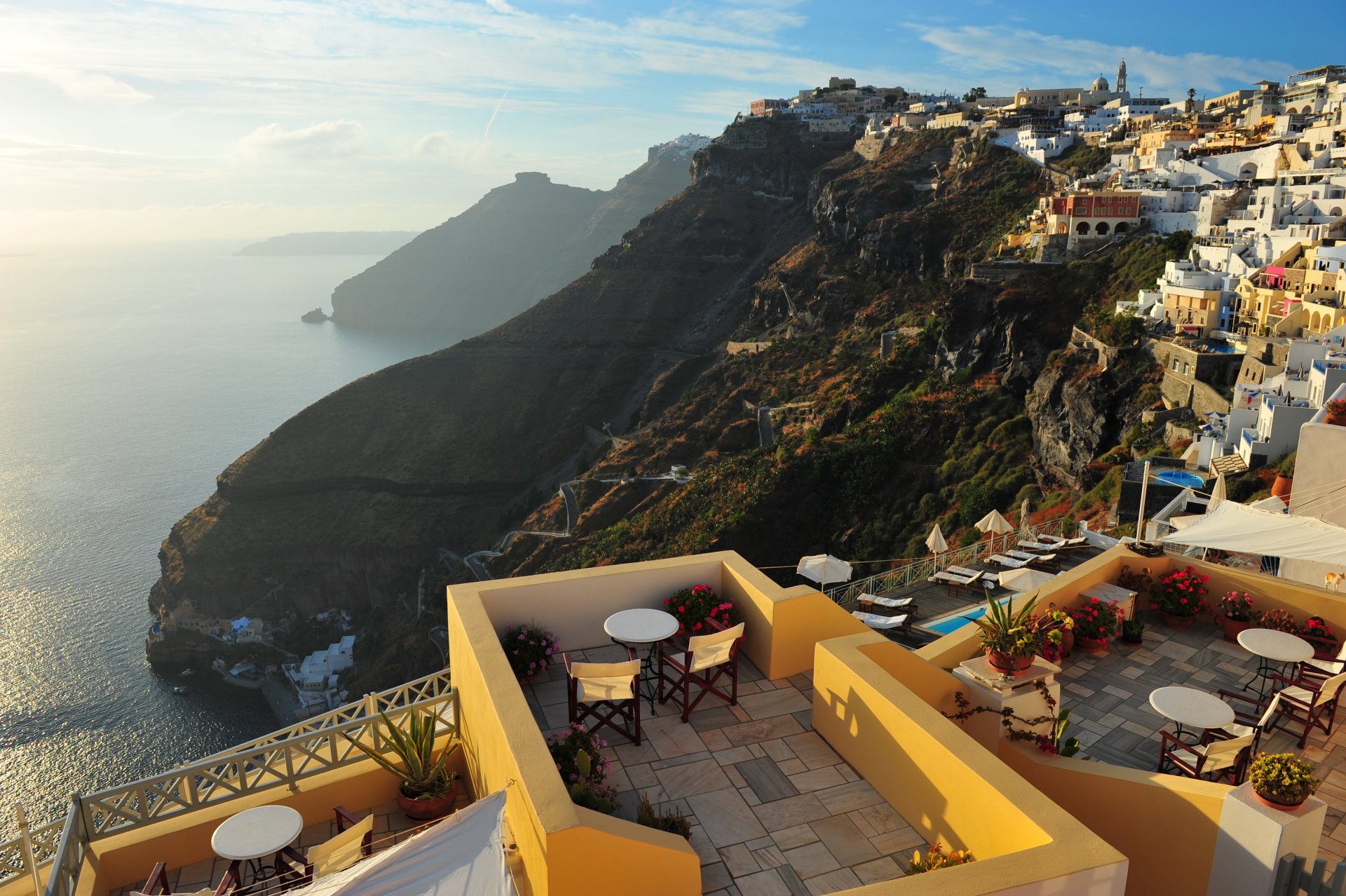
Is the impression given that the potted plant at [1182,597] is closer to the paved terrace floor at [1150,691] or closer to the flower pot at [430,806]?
the paved terrace floor at [1150,691]

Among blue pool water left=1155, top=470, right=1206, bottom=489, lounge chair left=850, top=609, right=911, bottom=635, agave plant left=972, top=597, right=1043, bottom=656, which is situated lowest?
lounge chair left=850, top=609, right=911, bottom=635

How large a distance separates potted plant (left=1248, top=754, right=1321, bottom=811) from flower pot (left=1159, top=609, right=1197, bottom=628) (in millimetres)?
3748

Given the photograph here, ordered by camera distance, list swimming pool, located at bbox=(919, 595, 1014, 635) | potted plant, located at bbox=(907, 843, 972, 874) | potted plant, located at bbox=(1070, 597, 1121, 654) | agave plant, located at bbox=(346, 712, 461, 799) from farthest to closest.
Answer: swimming pool, located at bbox=(919, 595, 1014, 635), potted plant, located at bbox=(1070, 597, 1121, 654), agave plant, located at bbox=(346, 712, 461, 799), potted plant, located at bbox=(907, 843, 972, 874)

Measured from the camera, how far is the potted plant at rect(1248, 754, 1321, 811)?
12.9 ft

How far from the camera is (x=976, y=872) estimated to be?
3.26 m

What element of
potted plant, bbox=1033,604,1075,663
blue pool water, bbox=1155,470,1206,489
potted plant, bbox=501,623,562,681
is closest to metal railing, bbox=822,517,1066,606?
blue pool water, bbox=1155,470,1206,489

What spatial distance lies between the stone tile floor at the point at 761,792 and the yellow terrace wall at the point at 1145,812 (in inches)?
46.0

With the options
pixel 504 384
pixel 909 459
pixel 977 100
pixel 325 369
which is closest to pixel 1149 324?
pixel 909 459

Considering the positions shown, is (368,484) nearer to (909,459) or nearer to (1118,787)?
(909,459)

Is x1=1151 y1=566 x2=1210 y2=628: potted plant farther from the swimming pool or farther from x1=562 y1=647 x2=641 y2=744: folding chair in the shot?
x1=562 y1=647 x2=641 y2=744: folding chair

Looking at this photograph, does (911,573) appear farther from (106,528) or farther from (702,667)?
(106,528)

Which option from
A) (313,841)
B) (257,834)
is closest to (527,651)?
(313,841)

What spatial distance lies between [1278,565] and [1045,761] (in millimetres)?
6981

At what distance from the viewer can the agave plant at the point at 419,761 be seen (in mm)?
5406
